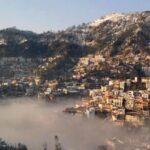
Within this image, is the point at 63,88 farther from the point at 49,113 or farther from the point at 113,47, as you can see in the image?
the point at 113,47

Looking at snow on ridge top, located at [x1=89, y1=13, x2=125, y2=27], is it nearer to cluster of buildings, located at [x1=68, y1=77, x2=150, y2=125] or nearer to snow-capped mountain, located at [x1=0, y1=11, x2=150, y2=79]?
snow-capped mountain, located at [x1=0, y1=11, x2=150, y2=79]

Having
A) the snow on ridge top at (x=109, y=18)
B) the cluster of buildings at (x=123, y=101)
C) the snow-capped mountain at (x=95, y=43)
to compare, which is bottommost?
the cluster of buildings at (x=123, y=101)

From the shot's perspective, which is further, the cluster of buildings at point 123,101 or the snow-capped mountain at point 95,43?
the snow-capped mountain at point 95,43

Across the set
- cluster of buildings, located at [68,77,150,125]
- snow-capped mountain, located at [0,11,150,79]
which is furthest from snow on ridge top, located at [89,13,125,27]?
cluster of buildings, located at [68,77,150,125]

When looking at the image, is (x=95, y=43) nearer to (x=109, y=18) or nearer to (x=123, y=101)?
(x=109, y=18)

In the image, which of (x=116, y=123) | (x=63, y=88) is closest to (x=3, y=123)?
(x=116, y=123)

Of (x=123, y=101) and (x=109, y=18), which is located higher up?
(x=109, y=18)

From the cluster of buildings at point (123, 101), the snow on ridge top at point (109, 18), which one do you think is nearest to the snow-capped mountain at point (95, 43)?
the snow on ridge top at point (109, 18)

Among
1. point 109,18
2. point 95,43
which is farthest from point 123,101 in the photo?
point 109,18

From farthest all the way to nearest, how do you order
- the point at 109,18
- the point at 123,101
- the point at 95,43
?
the point at 109,18 → the point at 95,43 → the point at 123,101

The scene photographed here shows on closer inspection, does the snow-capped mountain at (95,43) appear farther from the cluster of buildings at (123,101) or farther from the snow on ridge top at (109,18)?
the cluster of buildings at (123,101)

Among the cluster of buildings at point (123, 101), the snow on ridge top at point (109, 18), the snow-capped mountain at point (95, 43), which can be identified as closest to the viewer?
the cluster of buildings at point (123, 101)
